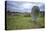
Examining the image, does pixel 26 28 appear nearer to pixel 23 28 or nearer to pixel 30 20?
pixel 23 28

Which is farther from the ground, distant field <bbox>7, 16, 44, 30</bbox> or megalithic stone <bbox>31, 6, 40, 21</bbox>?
megalithic stone <bbox>31, 6, 40, 21</bbox>

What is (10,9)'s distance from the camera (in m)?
1.68

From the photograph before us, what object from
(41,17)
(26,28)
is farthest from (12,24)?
(41,17)

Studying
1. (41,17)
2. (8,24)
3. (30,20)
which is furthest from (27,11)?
(8,24)

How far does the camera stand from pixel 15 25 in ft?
5.52

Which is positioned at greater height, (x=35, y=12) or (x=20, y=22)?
(x=35, y=12)

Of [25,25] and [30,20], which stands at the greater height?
[30,20]

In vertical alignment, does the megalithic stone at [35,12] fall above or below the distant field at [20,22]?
above

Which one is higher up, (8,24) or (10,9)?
(10,9)
